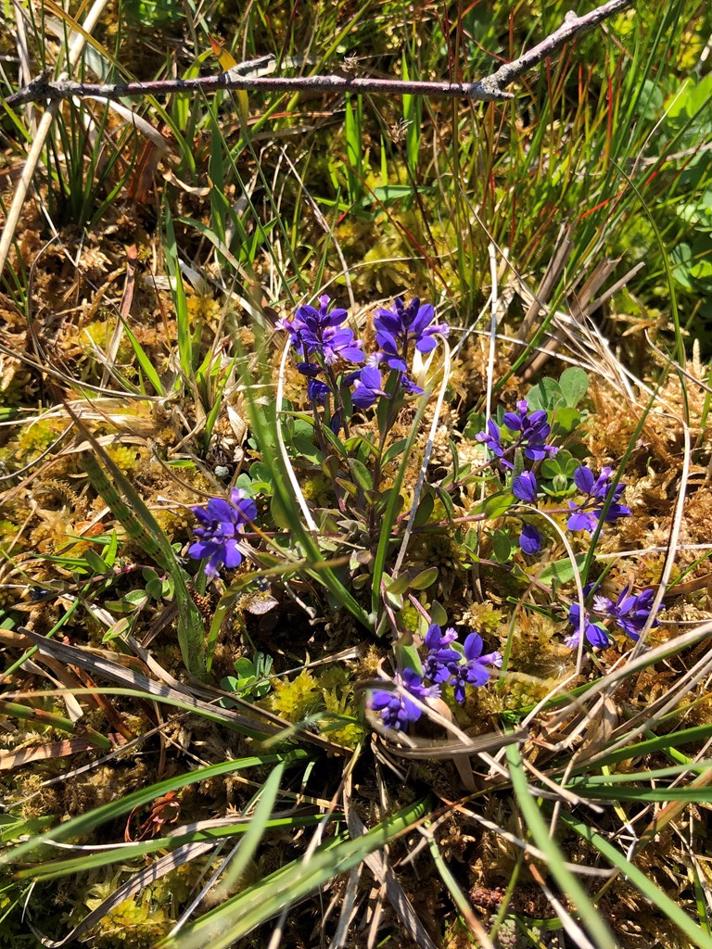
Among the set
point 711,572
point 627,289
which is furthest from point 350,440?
point 627,289

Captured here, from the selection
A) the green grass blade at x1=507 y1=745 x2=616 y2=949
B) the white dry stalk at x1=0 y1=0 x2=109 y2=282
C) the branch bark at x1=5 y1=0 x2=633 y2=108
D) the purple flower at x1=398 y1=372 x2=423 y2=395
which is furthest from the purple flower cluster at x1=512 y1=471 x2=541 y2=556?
the white dry stalk at x1=0 y1=0 x2=109 y2=282

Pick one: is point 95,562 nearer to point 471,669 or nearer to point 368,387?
point 368,387

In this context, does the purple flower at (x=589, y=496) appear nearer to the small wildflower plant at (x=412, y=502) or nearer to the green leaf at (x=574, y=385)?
the small wildflower plant at (x=412, y=502)

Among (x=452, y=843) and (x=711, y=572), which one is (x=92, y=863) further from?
(x=711, y=572)

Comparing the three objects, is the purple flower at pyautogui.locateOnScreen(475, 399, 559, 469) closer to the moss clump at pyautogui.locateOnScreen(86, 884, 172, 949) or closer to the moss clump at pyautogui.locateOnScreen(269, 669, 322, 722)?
the moss clump at pyautogui.locateOnScreen(269, 669, 322, 722)

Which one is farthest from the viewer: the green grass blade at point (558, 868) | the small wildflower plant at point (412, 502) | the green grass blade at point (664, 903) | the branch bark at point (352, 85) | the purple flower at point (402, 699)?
the branch bark at point (352, 85)

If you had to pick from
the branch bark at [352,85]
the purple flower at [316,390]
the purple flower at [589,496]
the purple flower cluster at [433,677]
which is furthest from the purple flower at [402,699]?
the branch bark at [352,85]

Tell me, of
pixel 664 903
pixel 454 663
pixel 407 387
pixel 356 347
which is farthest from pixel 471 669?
pixel 356 347
